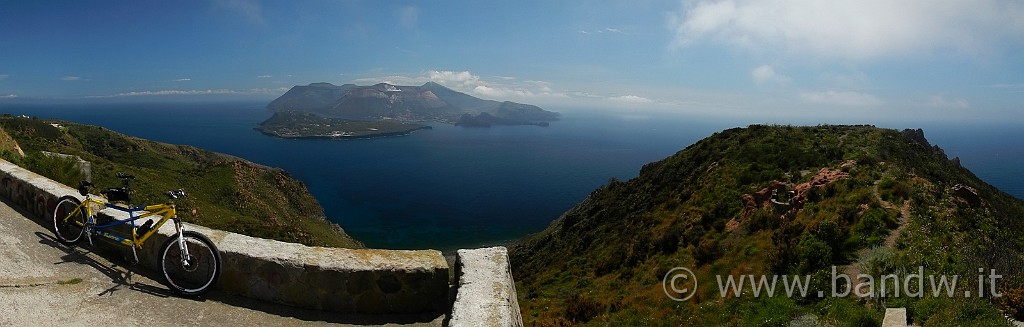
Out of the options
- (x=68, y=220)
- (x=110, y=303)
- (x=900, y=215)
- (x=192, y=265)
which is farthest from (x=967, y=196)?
(x=68, y=220)

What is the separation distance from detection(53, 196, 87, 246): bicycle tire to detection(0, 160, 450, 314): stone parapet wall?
9.04 ft

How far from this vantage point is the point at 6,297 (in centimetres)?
467

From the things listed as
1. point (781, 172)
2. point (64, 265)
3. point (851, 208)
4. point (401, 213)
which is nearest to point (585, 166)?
point (401, 213)

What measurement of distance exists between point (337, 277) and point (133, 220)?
3.12m

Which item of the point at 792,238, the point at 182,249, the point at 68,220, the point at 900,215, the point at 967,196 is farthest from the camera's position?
the point at 967,196

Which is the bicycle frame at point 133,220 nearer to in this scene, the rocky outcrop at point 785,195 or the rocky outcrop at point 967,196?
the rocky outcrop at point 785,195

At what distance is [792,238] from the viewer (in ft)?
59.5

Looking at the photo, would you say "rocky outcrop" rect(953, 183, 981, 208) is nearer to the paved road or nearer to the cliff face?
the cliff face

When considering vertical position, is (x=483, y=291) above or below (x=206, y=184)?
above

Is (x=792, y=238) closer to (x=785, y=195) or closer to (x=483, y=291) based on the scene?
(x=785, y=195)

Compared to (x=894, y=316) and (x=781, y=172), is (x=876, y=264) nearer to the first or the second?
(x=894, y=316)

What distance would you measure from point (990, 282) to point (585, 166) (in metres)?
190

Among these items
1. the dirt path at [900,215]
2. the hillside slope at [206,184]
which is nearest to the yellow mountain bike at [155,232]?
the dirt path at [900,215]

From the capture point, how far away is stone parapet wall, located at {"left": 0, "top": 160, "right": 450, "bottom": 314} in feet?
16.1
